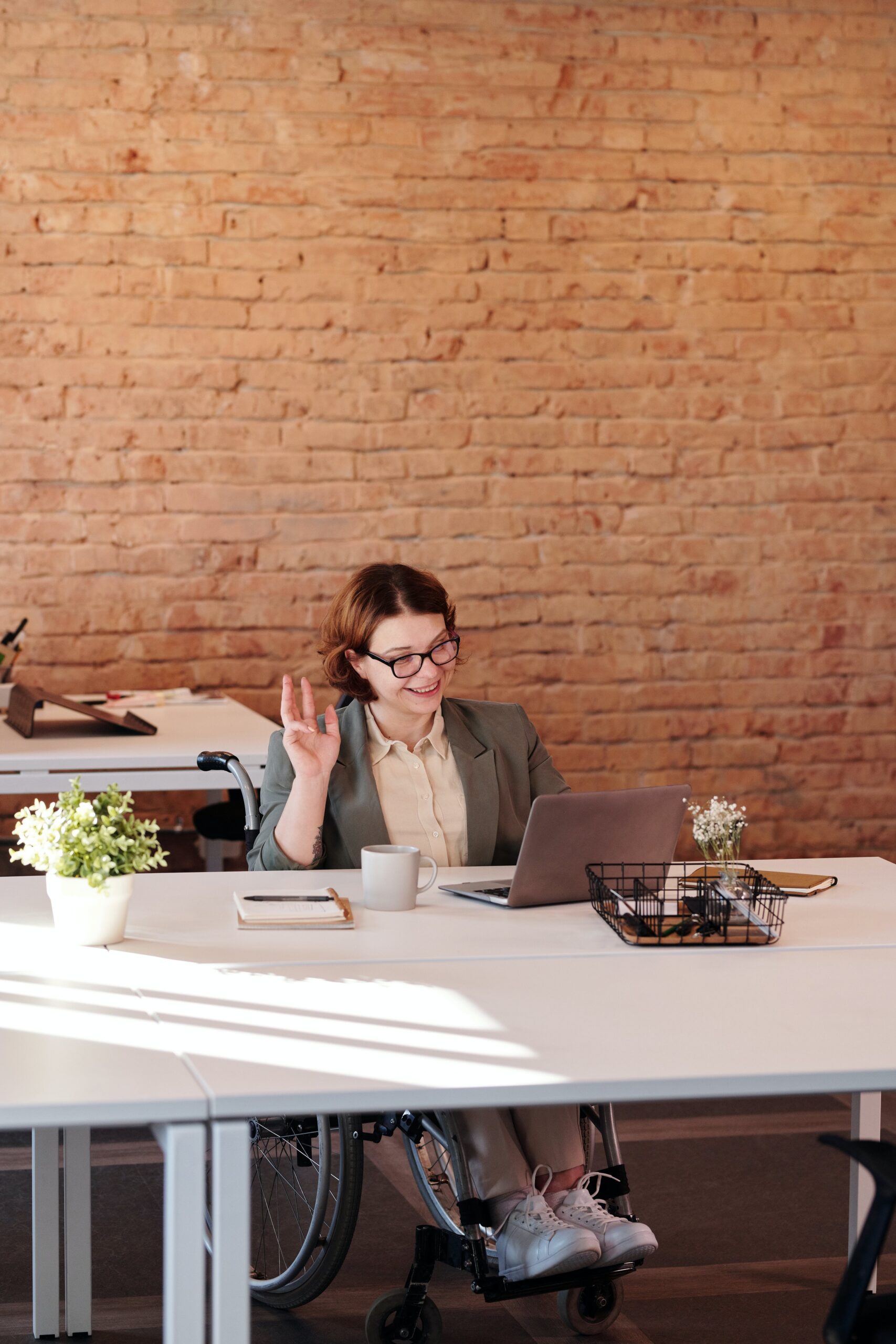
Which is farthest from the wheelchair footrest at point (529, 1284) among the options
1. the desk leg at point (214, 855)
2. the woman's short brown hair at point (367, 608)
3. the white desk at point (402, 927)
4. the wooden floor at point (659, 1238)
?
the desk leg at point (214, 855)

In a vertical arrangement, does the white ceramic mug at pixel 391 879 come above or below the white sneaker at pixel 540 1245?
above

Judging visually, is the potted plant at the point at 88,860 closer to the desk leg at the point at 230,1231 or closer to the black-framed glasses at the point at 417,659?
the desk leg at the point at 230,1231

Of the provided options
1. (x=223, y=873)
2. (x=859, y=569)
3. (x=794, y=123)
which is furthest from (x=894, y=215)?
(x=223, y=873)

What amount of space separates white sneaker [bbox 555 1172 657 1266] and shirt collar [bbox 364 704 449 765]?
2.68ft

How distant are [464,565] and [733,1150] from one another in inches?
102

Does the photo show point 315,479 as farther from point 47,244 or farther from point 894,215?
point 894,215

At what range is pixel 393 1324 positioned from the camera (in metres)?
2.06

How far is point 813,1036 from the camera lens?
4.77ft

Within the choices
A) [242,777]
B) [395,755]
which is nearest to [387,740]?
[395,755]

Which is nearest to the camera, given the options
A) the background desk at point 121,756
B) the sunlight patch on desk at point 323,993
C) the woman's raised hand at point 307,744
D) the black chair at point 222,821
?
the sunlight patch on desk at point 323,993

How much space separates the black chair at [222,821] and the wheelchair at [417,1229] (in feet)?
5.03

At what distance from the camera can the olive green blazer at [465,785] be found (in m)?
2.38

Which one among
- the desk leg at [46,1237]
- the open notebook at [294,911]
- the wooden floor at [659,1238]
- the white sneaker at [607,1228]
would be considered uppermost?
the open notebook at [294,911]

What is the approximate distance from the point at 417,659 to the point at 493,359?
2.79 meters
